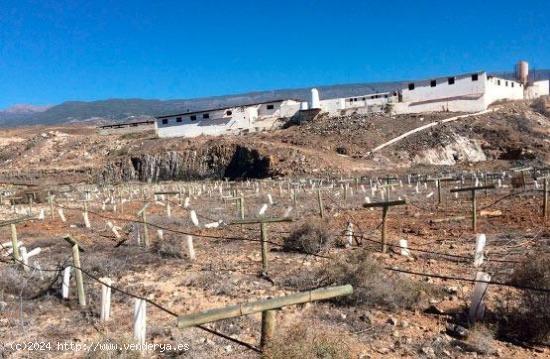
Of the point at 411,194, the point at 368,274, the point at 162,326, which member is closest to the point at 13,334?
the point at 162,326

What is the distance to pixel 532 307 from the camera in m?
6.06

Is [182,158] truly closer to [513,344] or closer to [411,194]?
[411,194]

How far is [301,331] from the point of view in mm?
4441

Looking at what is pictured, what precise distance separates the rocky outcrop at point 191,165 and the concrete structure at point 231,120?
9.32 metres

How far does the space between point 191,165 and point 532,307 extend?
40862 mm

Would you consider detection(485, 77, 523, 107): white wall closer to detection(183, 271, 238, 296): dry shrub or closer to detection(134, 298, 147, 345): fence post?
detection(183, 271, 238, 296): dry shrub

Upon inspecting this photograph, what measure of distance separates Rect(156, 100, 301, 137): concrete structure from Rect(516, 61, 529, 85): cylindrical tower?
31.4 meters

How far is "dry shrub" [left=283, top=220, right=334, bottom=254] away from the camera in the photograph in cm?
1045

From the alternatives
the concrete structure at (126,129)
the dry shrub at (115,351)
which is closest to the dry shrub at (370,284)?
the dry shrub at (115,351)

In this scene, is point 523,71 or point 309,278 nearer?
point 309,278

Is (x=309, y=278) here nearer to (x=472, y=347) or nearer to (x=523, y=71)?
(x=472, y=347)

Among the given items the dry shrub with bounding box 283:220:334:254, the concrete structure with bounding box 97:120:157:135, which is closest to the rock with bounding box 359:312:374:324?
the dry shrub with bounding box 283:220:334:254

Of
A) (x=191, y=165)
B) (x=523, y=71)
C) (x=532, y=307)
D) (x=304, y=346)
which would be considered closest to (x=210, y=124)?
(x=191, y=165)

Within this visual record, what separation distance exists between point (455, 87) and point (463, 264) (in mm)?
43924
